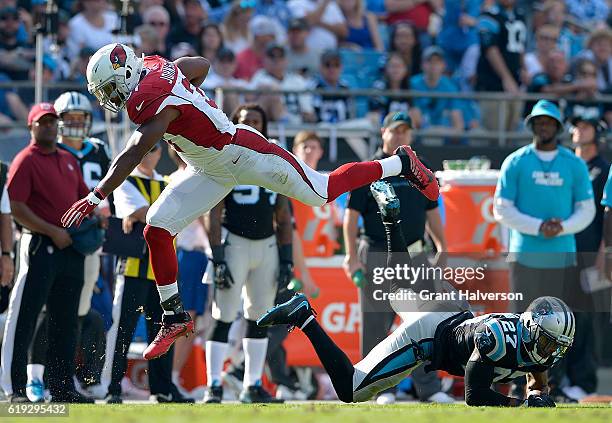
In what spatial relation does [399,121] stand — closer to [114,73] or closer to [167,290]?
[167,290]

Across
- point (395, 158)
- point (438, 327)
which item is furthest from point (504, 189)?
point (438, 327)

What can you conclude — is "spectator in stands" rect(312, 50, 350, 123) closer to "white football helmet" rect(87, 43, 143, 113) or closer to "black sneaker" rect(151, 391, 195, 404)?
"black sneaker" rect(151, 391, 195, 404)

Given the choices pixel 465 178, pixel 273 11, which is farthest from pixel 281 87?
pixel 465 178

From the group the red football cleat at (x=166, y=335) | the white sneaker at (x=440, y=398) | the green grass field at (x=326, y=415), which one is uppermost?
the red football cleat at (x=166, y=335)

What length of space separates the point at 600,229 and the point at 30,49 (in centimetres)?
591

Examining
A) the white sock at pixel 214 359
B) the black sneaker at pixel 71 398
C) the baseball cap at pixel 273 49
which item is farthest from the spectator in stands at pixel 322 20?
the black sneaker at pixel 71 398

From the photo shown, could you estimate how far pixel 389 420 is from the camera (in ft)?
21.6

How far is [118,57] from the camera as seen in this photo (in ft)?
25.7

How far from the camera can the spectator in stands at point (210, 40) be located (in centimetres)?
1336

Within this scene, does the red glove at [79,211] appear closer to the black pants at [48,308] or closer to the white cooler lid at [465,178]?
the black pants at [48,308]

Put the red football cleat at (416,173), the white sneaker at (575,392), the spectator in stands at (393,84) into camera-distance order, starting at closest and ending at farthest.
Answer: the red football cleat at (416,173), the white sneaker at (575,392), the spectator in stands at (393,84)

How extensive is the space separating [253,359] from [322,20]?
19.7 ft

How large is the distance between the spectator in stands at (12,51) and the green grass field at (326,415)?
5.69 meters

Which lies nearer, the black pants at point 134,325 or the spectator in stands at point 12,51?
the black pants at point 134,325
